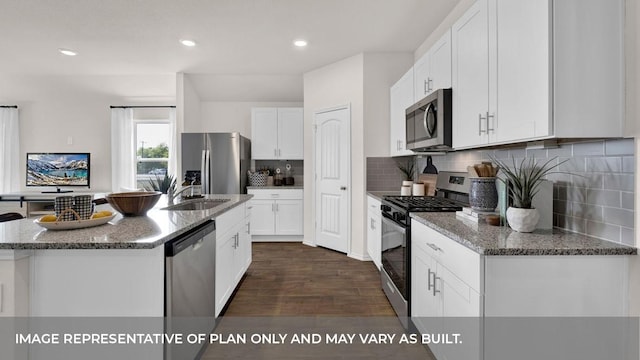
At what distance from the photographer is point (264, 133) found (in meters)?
5.28

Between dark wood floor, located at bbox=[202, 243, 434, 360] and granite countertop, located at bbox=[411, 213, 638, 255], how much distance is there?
0.91 metres

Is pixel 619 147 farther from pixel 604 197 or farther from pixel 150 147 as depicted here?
pixel 150 147

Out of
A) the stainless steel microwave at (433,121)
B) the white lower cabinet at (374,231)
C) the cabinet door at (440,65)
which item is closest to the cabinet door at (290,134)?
the white lower cabinet at (374,231)

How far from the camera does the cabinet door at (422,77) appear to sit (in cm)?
266

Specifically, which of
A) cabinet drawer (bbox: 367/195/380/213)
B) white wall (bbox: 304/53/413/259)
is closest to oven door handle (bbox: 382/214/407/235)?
cabinet drawer (bbox: 367/195/380/213)

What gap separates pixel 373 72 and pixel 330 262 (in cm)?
246

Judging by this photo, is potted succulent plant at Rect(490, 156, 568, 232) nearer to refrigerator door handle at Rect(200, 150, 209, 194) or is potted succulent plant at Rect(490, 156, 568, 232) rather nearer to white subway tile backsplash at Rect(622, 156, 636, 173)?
white subway tile backsplash at Rect(622, 156, 636, 173)

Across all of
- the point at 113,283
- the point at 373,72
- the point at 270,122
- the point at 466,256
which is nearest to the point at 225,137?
the point at 270,122

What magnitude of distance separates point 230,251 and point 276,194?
2.40m

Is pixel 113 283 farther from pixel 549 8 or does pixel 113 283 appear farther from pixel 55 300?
pixel 549 8

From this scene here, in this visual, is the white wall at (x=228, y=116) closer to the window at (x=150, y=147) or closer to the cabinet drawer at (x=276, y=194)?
the window at (x=150, y=147)

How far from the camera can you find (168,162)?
5.86 meters

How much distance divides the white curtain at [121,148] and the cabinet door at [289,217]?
2.91 m

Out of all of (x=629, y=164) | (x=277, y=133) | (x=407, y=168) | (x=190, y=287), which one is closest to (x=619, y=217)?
(x=629, y=164)
